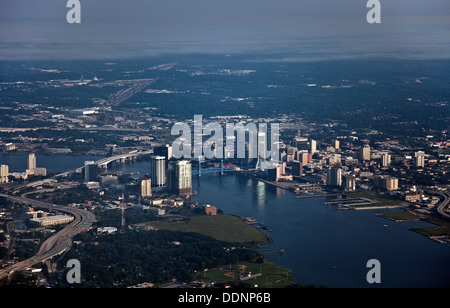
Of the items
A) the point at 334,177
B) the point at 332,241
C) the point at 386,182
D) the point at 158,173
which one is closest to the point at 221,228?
the point at 332,241

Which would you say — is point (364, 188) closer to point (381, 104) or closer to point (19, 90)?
point (381, 104)


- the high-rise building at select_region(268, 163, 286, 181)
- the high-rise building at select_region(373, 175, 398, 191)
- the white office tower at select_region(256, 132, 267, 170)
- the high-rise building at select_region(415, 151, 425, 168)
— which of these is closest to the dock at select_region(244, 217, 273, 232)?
the high-rise building at select_region(373, 175, 398, 191)

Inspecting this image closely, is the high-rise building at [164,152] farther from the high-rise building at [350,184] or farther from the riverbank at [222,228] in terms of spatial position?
the riverbank at [222,228]

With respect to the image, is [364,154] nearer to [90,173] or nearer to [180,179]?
[180,179]

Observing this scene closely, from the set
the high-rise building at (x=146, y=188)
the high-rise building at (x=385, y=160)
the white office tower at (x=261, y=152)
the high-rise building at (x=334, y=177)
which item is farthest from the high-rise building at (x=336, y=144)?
the high-rise building at (x=146, y=188)

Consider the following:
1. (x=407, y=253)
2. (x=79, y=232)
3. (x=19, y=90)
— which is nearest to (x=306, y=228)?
(x=407, y=253)

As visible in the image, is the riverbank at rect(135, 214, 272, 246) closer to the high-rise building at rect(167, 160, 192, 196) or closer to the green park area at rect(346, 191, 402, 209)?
the high-rise building at rect(167, 160, 192, 196)
